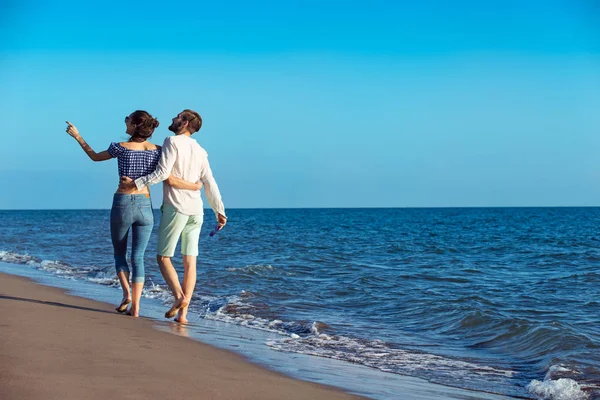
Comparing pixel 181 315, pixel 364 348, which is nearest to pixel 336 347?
pixel 364 348

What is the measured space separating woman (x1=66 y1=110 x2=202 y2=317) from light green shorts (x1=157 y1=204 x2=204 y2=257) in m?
0.18

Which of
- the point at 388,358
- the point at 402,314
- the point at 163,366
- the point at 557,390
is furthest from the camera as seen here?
the point at 402,314

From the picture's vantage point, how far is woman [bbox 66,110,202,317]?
5.62 meters

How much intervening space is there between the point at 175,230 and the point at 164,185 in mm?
391

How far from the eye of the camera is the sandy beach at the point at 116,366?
10.0 ft

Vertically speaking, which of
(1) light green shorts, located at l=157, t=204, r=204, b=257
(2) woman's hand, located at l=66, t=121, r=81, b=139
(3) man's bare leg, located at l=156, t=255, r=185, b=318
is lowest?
(3) man's bare leg, located at l=156, t=255, r=185, b=318

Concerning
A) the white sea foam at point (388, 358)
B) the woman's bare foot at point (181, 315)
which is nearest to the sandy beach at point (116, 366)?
the woman's bare foot at point (181, 315)

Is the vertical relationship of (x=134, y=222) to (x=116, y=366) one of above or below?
above

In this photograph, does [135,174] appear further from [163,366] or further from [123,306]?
[163,366]

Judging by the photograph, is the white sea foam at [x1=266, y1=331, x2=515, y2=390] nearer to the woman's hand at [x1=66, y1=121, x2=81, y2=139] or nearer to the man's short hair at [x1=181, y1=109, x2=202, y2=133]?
the man's short hair at [x1=181, y1=109, x2=202, y2=133]

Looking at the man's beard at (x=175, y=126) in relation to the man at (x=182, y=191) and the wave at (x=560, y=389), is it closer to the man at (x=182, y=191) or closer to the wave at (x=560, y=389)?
the man at (x=182, y=191)

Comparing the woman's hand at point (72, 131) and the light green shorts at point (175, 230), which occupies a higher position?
the woman's hand at point (72, 131)

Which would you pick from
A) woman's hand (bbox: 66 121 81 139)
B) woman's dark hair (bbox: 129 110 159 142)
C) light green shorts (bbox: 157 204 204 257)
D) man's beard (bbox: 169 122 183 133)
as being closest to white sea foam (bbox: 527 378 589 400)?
light green shorts (bbox: 157 204 204 257)

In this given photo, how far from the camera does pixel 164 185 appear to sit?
5.62 meters
